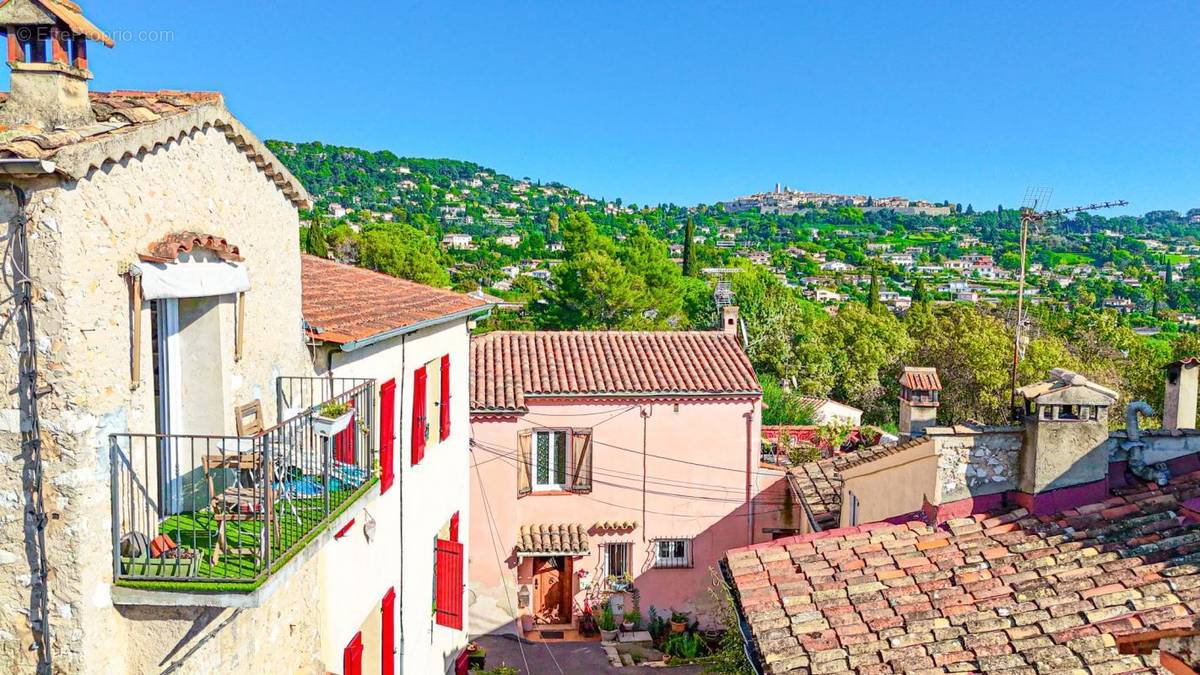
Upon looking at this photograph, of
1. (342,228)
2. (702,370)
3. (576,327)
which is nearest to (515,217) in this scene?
(342,228)

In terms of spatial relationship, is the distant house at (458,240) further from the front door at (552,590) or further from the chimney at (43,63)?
the chimney at (43,63)

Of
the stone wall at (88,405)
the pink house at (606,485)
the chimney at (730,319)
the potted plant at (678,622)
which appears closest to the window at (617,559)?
the pink house at (606,485)

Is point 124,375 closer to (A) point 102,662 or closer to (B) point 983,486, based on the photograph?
(A) point 102,662

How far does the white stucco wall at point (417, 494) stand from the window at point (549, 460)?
3.38m

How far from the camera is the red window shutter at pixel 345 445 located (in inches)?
301

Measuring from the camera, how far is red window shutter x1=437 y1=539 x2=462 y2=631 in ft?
41.0

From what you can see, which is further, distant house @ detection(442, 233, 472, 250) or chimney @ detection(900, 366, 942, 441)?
distant house @ detection(442, 233, 472, 250)

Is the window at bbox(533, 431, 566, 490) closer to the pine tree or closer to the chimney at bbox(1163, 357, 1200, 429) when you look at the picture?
the chimney at bbox(1163, 357, 1200, 429)

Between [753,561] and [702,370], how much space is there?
365 inches

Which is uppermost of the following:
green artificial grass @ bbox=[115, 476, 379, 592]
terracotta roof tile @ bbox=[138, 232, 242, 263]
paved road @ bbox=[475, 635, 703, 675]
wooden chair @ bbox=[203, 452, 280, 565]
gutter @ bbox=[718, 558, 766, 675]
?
terracotta roof tile @ bbox=[138, 232, 242, 263]

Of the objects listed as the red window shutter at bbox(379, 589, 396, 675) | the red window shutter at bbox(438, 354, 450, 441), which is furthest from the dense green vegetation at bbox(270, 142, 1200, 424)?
the red window shutter at bbox(379, 589, 396, 675)

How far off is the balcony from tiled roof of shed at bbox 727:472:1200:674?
4112mm

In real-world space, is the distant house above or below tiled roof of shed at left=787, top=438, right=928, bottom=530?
above

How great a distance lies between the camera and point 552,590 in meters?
18.5
